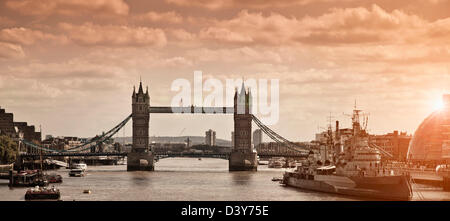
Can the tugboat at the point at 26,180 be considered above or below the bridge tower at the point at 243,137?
below

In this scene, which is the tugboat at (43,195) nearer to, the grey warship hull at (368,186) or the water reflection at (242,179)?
the grey warship hull at (368,186)

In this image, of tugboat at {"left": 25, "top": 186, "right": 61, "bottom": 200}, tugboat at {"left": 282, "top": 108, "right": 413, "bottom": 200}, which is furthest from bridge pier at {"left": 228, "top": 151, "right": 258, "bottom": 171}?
tugboat at {"left": 25, "top": 186, "right": 61, "bottom": 200}

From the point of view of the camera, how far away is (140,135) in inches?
6156

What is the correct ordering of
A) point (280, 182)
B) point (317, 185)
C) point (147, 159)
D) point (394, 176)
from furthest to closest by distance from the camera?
point (147, 159) → point (280, 182) → point (317, 185) → point (394, 176)

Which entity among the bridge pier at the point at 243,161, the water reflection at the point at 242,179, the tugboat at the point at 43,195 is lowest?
the tugboat at the point at 43,195

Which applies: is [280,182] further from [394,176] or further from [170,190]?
[394,176]

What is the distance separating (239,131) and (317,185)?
73231mm

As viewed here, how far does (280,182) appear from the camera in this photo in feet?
334

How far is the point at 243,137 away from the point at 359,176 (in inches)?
3351

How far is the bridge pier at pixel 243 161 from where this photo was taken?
492ft

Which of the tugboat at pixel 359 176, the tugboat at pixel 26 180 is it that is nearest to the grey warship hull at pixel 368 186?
the tugboat at pixel 359 176

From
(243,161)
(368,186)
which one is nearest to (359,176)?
(368,186)
